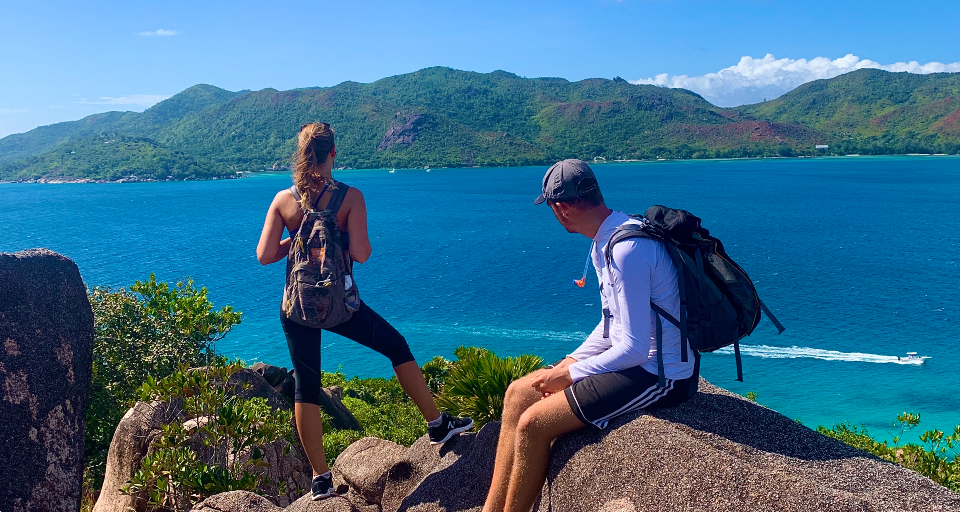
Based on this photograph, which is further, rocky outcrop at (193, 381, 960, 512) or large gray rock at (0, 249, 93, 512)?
large gray rock at (0, 249, 93, 512)

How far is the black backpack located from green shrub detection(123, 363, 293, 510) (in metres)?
3.29

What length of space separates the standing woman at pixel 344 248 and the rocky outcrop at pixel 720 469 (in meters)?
1.46

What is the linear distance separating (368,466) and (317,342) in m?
1.21

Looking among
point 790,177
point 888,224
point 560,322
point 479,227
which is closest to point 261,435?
point 560,322

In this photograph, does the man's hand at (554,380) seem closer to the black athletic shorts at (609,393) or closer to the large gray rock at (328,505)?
the black athletic shorts at (609,393)

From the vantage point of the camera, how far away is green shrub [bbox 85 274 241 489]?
8195 mm

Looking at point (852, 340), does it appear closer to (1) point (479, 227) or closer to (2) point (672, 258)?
(2) point (672, 258)

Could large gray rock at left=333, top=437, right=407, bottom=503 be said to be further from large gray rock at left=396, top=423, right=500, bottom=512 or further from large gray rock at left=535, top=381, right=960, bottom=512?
large gray rock at left=535, top=381, right=960, bottom=512

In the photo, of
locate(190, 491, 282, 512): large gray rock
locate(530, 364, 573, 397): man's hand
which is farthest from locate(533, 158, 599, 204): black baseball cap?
locate(190, 491, 282, 512): large gray rock

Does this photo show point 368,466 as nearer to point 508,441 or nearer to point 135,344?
point 508,441

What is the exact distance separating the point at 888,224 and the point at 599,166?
112 m

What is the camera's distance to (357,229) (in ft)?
15.0

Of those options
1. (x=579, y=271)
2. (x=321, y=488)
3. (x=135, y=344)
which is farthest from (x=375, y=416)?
(x=579, y=271)

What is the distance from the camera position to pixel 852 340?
30156 millimetres
